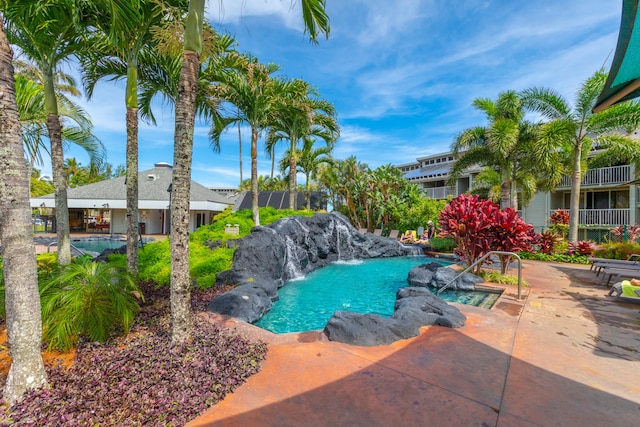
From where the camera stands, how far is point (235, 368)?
328 centimetres

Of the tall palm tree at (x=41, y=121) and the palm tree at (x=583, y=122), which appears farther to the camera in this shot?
the palm tree at (x=583, y=122)

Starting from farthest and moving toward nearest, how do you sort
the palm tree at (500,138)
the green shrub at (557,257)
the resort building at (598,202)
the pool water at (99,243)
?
1. the pool water at (99,243)
2. the resort building at (598,202)
3. the palm tree at (500,138)
4. the green shrub at (557,257)

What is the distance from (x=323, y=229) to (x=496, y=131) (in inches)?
395

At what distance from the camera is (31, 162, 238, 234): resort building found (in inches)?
899

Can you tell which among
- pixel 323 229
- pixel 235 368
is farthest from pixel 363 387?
pixel 323 229

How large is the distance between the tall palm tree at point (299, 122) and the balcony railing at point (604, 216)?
56.8 ft

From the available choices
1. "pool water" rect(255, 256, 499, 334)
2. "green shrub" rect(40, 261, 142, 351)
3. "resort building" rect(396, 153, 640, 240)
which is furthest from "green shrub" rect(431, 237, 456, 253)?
"green shrub" rect(40, 261, 142, 351)

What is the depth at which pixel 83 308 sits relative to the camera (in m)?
4.02

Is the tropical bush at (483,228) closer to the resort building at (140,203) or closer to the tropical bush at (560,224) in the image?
the tropical bush at (560,224)

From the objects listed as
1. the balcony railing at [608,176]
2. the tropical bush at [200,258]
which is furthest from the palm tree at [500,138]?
the tropical bush at [200,258]

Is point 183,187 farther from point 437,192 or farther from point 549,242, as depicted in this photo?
point 437,192

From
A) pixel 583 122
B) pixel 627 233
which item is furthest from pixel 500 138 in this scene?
pixel 627 233

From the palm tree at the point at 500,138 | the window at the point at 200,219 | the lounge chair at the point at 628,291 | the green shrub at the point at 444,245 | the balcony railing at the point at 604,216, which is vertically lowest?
the green shrub at the point at 444,245

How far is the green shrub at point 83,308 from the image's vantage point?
377cm
